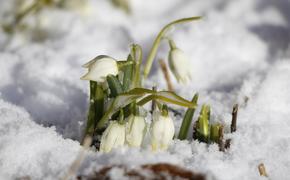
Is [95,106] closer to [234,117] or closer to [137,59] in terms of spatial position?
[137,59]

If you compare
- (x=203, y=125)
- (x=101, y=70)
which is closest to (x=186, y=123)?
(x=203, y=125)

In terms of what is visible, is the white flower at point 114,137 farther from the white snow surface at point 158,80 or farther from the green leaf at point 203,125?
the green leaf at point 203,125

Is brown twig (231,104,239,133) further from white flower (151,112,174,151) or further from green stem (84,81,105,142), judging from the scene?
green stem (84,81,105,142)

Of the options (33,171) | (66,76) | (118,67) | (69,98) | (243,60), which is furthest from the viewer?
(243,60)

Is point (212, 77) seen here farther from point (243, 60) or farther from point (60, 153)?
point (60, 153)

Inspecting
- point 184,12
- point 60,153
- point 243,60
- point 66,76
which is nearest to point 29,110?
point 66,76

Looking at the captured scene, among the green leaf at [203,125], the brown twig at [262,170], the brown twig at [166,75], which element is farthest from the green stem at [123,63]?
the brown twig at [166,75]
